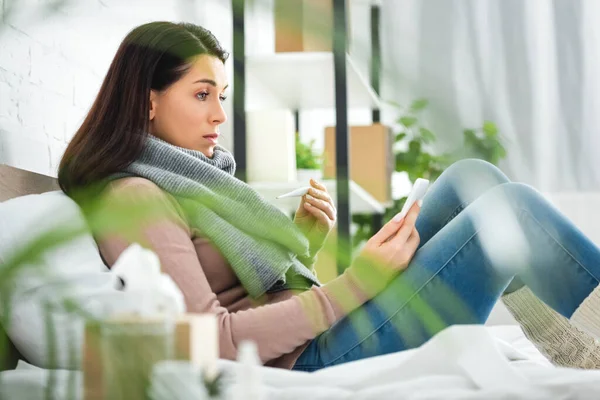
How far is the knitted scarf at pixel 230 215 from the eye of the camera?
137cm

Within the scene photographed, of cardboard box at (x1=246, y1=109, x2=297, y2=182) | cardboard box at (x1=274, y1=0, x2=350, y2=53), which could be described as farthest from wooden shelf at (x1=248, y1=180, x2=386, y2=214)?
cardboard box at (x1=274, y1=0, x2=350, y2=53)

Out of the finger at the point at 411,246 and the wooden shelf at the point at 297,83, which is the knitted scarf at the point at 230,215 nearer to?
the finger at the point at 411,246

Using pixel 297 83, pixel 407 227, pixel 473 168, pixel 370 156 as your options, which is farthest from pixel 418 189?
pixel 370 156

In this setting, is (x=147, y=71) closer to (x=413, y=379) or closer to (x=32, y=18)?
(x=413, y=379)

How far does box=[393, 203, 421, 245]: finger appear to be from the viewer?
1.30m

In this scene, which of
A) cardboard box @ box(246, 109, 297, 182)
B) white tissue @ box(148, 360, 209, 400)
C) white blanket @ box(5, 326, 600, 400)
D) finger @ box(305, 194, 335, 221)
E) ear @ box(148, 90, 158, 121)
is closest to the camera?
white tissue @ box(148, 360, 209, 400)

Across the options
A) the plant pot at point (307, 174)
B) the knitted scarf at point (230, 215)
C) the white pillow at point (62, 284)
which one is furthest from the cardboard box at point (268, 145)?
the white pillow at point (62, 284)

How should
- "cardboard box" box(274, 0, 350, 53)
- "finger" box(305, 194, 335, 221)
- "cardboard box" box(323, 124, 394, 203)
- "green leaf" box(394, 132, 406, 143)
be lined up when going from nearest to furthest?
"cardboard box" box(274, 0, 350, 53) → "finger" box(305, 194, 335, 221) → "cardboard box" box(323, 124, 394, 203) → "green leaf" box(394, 132, 406, 143)

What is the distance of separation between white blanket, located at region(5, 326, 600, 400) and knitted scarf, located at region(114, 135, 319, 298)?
466 mm

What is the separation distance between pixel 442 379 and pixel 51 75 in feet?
3.65

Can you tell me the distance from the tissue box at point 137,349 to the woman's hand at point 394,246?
2.44 ft

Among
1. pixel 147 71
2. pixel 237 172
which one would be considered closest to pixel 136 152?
pixel 147 71

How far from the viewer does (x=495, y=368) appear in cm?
77

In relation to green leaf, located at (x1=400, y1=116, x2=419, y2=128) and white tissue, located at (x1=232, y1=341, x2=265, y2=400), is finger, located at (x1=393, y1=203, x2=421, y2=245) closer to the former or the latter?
green leaf, located at (x1=400, y1=116, x2=419, y2=128)
